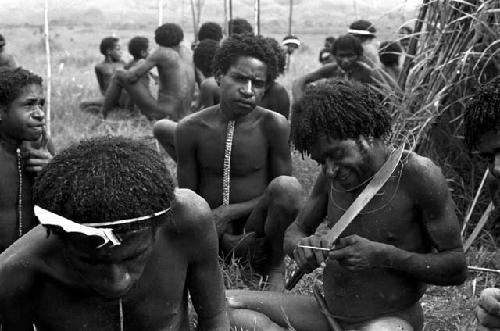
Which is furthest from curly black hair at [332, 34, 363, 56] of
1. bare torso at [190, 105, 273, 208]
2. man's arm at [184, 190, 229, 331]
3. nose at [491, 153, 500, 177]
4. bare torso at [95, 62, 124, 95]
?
bare torso at [95, 62, 124, 95]

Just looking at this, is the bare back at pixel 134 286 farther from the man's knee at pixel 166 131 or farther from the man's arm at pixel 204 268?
the man's knee at pixel 166 131

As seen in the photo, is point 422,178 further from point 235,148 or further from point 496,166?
point 235,148

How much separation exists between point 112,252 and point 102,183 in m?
0.21

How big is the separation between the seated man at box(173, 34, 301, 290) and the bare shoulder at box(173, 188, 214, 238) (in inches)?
65.8

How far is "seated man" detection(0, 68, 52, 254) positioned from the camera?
390 cm

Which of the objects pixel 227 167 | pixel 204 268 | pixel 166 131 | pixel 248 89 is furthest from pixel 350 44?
pixel 204 268

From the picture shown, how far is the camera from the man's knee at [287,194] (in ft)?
13.1

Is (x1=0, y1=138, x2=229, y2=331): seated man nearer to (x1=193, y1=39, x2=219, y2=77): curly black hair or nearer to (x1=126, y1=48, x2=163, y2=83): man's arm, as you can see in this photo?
(x1=193, y1=39, x2=219, y2=77): curly black hair

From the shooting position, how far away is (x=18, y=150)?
3.97 meters

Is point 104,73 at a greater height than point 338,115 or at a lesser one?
lesser

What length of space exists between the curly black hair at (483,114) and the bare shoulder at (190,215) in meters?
0.92

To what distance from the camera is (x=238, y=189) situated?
4.43 meters

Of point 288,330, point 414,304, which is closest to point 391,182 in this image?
point 414,304

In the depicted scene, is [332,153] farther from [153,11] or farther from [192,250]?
[153,11]
